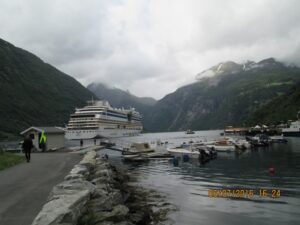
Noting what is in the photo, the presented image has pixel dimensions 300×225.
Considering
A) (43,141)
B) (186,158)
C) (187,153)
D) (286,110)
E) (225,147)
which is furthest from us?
(286,110)

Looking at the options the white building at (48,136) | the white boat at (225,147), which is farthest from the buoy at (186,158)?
the white building at (48,136)

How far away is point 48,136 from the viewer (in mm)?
46406

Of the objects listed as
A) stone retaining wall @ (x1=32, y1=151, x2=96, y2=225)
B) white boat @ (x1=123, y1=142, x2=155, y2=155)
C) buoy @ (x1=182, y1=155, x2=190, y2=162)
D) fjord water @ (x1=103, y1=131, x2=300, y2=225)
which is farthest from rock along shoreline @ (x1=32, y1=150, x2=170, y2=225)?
white boat @ (x1=123, y1=142, x2=155, y2=155)

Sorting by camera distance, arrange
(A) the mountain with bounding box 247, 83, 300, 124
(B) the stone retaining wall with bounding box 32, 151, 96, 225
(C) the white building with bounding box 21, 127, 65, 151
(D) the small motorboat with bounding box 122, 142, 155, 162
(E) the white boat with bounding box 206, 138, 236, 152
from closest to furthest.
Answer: (B) the stone retaining wall with bounding box 32, 151, 96, 225 → (C) the white building with bounding box 21, 127, 65, 151 → (D) the small motorboat with bounding box 122, 142, 155, 162 → (E) the white boat with bounding box 206, 138, 236, 152 → (A) the mountain with bounding box 247, 83, 300, 124

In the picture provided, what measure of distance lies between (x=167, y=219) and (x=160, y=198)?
5720 mm

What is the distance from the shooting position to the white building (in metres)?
45.4

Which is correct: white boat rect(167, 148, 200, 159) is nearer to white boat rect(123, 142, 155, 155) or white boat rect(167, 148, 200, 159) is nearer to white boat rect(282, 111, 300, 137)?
white boat rect(123, 142, 155, 155)

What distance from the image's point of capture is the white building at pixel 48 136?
45375 millimetres

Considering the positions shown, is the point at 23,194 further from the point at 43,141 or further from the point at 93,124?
the point at 93,124

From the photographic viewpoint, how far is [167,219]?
1731 centimetres

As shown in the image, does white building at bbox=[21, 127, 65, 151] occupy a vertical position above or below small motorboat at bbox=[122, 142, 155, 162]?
above

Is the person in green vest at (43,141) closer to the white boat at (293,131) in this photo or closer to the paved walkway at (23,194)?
the paved walkway at (23,194)

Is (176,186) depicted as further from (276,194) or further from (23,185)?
(23,185)

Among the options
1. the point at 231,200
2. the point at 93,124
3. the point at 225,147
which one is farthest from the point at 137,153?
the point at 93,124
